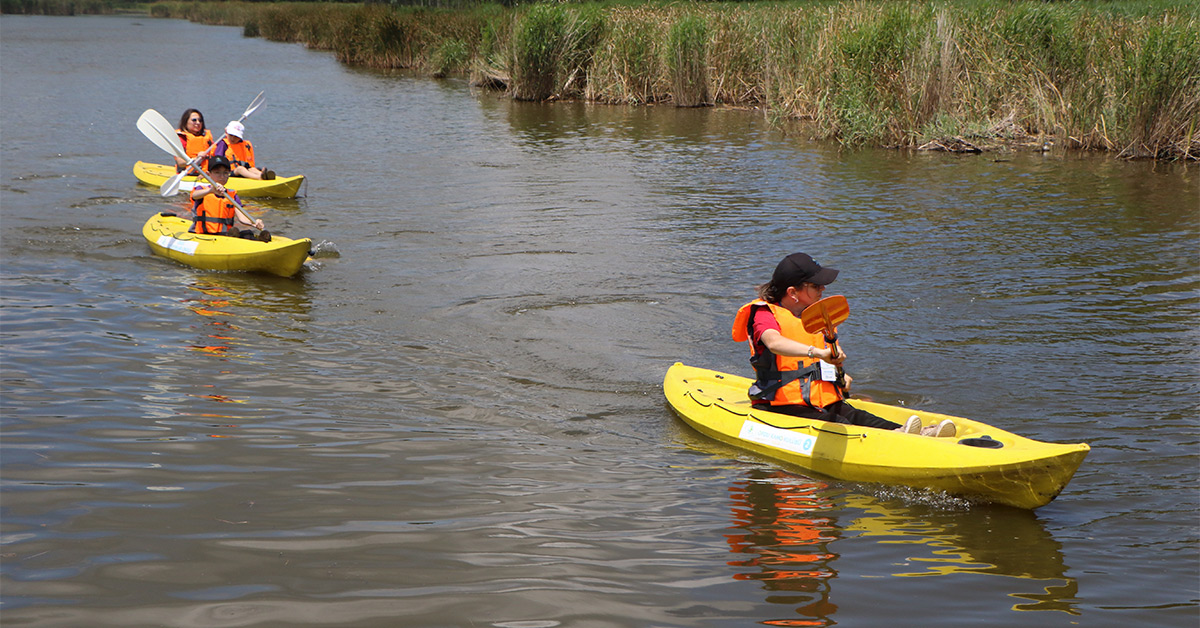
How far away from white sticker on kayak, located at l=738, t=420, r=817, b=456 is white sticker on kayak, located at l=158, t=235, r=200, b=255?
5.60 meters

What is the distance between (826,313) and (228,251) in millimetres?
5631

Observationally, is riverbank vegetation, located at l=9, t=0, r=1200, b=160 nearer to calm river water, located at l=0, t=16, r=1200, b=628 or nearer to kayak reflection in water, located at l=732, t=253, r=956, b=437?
calm river water, located at l=0, t=16, r=1200, b=628

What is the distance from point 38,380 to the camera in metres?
5.68

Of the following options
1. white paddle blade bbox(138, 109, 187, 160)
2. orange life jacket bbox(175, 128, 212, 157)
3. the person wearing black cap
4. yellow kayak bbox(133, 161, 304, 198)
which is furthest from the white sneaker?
orange life jacket bbox(175, 128, 212, 157)

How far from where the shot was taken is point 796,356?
4.98 meters

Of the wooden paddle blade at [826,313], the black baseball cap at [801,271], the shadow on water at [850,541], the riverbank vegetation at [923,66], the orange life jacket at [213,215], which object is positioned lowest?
the shadow on water at [850,541]

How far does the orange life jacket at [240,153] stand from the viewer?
12.2m

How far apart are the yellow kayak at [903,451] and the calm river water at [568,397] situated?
0.09 meters

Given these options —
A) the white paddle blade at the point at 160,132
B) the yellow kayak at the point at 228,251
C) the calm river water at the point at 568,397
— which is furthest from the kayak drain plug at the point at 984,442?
the white paddle blade at the point at 160,132

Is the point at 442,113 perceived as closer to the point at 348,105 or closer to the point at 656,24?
the point at 348,105

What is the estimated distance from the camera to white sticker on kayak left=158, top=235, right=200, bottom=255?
8836 mm

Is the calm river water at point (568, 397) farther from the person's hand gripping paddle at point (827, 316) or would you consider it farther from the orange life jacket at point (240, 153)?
the orange life jacket at point (240, 153)

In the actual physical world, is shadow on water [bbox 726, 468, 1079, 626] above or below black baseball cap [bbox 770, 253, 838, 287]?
below

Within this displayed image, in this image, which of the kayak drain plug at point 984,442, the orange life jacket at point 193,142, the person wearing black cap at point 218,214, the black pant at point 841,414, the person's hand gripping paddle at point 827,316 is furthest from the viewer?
the orange life jacket at point 193,142
